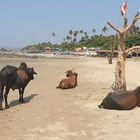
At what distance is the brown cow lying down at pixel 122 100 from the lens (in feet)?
38.1

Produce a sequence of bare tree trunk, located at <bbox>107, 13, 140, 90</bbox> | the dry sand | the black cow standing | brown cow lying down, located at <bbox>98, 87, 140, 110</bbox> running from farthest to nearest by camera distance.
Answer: bare tree trunk, located at <bbox>107, 13, 140, 90</bbox>, the black cow standing, brown cow lying down, located at <bbox>98, 87, 140, 110</bbox>, the dry sand

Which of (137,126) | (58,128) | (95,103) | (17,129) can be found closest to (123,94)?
(95,103)

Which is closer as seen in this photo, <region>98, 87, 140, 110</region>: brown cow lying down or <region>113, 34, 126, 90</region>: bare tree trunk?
<region>98, 87, 140, 110</region>: brown cow lying down

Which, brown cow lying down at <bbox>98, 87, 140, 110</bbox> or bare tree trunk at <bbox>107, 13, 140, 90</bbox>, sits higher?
bare tree trunk at <bbox>107, 13, 140, 90</bbox>

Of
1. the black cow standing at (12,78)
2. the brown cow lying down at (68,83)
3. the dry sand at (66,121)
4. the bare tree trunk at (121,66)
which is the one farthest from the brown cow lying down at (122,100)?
the brown cow lying down at (68,83)

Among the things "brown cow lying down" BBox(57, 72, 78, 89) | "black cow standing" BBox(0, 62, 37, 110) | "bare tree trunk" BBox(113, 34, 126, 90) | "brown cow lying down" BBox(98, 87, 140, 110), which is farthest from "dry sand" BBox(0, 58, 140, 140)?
"brown cow lying down" BBox(57, 72, 78, 89)

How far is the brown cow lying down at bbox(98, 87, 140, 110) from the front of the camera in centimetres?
1162

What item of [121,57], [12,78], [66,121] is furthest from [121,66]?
[66,121]

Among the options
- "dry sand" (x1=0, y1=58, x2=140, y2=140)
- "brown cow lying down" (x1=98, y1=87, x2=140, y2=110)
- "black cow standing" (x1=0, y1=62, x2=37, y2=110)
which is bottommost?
"dry sand" (x1=0, y1=58, x2=140, y2=140)

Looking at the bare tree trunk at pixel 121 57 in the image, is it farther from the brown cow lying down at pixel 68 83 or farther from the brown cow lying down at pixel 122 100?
the brown cow lying down at pixel 68 83

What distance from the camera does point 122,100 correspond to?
1162cm

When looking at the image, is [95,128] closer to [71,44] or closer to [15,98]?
[15,98]

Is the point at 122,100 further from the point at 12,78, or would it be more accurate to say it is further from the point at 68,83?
the point at 68,83

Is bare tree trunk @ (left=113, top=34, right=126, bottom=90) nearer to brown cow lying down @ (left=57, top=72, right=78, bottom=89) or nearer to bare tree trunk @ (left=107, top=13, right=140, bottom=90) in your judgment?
bare tree trunk @ (left=107, top=13, right=140, bottom=90)
